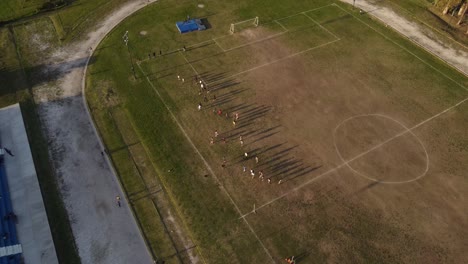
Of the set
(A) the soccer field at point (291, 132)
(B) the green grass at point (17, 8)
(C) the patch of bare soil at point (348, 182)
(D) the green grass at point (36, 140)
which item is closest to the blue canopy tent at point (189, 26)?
(A) the soccer field at point (291, 132)

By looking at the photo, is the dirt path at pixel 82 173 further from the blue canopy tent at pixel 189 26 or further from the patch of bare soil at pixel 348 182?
the blue canopy tent at pixel 189 26

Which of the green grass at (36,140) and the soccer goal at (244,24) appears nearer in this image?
the green grass at (36,140)

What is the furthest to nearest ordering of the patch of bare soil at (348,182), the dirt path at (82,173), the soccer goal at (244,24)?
the soccer goal at (244,24) → the patch of bare soil at (348,182) → the dirt path at (82,173)

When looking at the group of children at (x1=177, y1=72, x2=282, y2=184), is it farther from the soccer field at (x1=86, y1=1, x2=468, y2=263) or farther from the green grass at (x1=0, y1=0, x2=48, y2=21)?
the green grass at (x1=0, y1=0, x2=48, y2=21)

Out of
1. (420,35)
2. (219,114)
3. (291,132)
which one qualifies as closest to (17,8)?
(219,114)

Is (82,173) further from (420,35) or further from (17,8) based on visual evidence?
(420,35)
